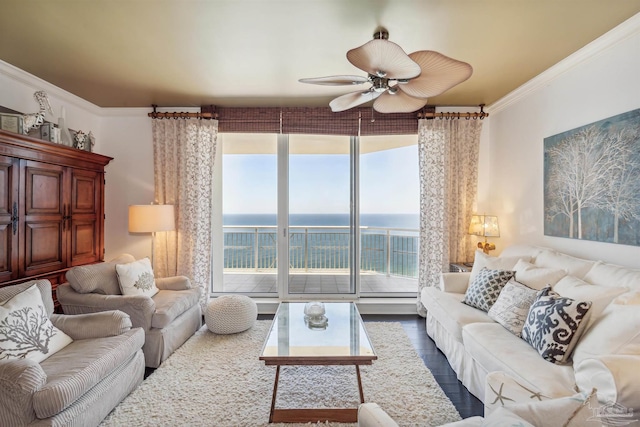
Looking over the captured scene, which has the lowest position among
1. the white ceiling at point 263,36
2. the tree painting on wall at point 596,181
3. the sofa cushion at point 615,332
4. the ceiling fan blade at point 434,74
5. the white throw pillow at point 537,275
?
the sofa cushion at point 615,332

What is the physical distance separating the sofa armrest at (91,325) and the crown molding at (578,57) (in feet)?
14.0

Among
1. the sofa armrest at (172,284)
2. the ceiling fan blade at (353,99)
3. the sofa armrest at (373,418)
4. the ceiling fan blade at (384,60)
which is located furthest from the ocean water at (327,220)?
the sofa armrest at (373,418)

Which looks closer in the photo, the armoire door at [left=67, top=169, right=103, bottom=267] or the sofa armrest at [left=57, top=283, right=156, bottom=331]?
the sofa armrest at [left=57, top=283, right=156, bottom=331]

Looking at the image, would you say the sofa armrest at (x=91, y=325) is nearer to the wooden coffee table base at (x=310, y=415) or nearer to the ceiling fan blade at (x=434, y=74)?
the wooden coffee table base at (x=310, y=415)

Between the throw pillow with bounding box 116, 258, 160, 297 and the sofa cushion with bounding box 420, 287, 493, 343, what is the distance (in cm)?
286

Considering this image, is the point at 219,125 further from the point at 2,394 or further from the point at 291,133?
the point at 2,394

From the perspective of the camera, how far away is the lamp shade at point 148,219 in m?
3.53

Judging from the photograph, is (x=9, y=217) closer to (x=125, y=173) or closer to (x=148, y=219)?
(x=148, y=219)

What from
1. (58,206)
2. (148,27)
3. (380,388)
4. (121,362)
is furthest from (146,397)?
(148,27)

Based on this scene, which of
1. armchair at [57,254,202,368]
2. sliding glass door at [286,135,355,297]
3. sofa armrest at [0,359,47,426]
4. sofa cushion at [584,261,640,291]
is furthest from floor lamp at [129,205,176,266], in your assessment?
sofa cushion at [584,261,640,291]

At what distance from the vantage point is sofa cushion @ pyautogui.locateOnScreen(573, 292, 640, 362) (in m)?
1.56

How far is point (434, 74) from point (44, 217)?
3.72m

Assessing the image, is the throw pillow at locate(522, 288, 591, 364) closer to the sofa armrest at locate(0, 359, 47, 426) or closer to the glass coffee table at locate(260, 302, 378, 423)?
the glass coffee table at locate(260, 302, 378, 423)

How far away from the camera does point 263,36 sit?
2.39 metres
